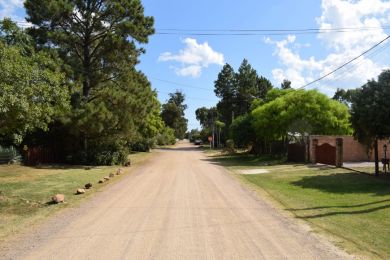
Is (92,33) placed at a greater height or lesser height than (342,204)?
greater

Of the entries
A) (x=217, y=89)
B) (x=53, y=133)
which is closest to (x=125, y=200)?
(x=53, y=133)

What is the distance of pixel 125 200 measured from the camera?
15047mm

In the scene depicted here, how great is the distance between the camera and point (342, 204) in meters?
13.8

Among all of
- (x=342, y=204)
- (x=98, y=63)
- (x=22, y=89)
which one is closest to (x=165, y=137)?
(x=98, y=63)

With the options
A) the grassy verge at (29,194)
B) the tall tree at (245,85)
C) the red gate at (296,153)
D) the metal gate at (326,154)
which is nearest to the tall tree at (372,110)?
the metal gate at (326,154)

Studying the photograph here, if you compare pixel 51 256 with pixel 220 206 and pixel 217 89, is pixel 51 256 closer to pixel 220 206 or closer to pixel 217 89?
pixel 220 206

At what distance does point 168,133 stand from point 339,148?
3227 inches

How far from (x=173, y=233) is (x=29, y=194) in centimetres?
920

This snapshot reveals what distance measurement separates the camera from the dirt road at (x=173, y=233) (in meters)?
8.05

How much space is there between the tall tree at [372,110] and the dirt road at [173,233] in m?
8.08

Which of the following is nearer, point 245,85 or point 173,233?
point 173,233

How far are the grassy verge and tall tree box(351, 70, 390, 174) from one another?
11965 mm

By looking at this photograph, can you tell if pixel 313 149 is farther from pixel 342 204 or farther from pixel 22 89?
pixel 22 89

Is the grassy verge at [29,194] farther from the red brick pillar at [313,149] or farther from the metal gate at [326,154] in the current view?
the red brick pillar at [313,149]
